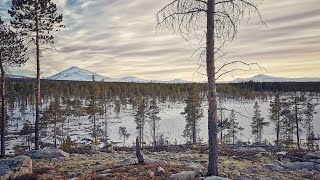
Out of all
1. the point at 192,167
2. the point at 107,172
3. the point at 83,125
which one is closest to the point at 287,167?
the point at 192,167

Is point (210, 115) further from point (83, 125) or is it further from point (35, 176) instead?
point (83, 125)

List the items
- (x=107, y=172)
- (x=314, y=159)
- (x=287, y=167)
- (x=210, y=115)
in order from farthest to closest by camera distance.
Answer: (x=314, y=159), (x=287, y=167), (x=107, y=172), (x=210, y=115)

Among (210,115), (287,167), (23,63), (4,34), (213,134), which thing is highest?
(4,34)

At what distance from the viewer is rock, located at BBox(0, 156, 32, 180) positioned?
36.0 ft

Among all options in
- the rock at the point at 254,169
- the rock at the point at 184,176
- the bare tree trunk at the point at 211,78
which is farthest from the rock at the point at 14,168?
the rock at the point at 254,169

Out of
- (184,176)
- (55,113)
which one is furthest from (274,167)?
(55,113)

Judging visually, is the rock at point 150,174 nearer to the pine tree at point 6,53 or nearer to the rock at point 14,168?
the rock at point 14,168

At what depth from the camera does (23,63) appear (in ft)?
80.3

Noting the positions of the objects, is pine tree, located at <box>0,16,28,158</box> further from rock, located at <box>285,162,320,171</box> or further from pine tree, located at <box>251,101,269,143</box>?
pine tree, located at <box>251,101,269,143</box>

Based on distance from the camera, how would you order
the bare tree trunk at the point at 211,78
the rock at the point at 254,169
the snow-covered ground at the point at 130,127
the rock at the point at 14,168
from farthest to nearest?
the snow-covered ground at the point at 130,127, the rock at the point at 254,169, the rock at the point at 14,168, the bare tree trunk at the point at 211,78

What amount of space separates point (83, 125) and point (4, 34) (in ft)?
204

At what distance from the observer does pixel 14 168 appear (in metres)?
11.4

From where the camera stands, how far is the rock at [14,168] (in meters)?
11.0

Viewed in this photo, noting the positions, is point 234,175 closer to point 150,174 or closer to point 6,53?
point 150,174
